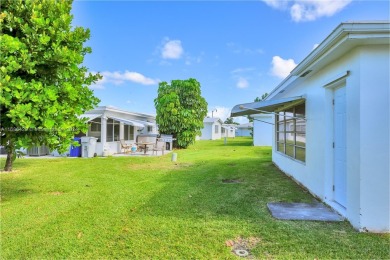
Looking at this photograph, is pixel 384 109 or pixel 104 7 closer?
pixel 384 109

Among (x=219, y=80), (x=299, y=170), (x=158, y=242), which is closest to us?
(x=158, y=242)

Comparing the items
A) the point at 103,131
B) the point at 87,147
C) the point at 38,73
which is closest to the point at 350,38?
the point at 38,73

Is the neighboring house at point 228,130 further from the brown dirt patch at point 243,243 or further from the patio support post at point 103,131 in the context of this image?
the brown dirt patch at point 243,243

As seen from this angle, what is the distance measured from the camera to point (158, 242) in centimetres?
398

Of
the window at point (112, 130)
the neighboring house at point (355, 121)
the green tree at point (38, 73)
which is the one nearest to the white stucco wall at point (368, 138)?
the neighboring house at point (355, 121)

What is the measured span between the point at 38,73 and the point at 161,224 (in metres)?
4.28

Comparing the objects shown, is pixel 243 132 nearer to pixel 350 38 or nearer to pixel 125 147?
pixel 125 147

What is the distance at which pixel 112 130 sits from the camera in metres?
19.0

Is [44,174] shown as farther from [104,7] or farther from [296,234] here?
[296,234]

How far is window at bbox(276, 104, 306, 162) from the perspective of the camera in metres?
8.19

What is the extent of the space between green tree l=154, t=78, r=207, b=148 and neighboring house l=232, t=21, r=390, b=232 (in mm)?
16866

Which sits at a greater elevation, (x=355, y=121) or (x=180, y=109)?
(x=180, y=109)

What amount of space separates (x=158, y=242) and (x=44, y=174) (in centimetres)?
828

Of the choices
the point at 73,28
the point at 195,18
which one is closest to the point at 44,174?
the point at 73,28
